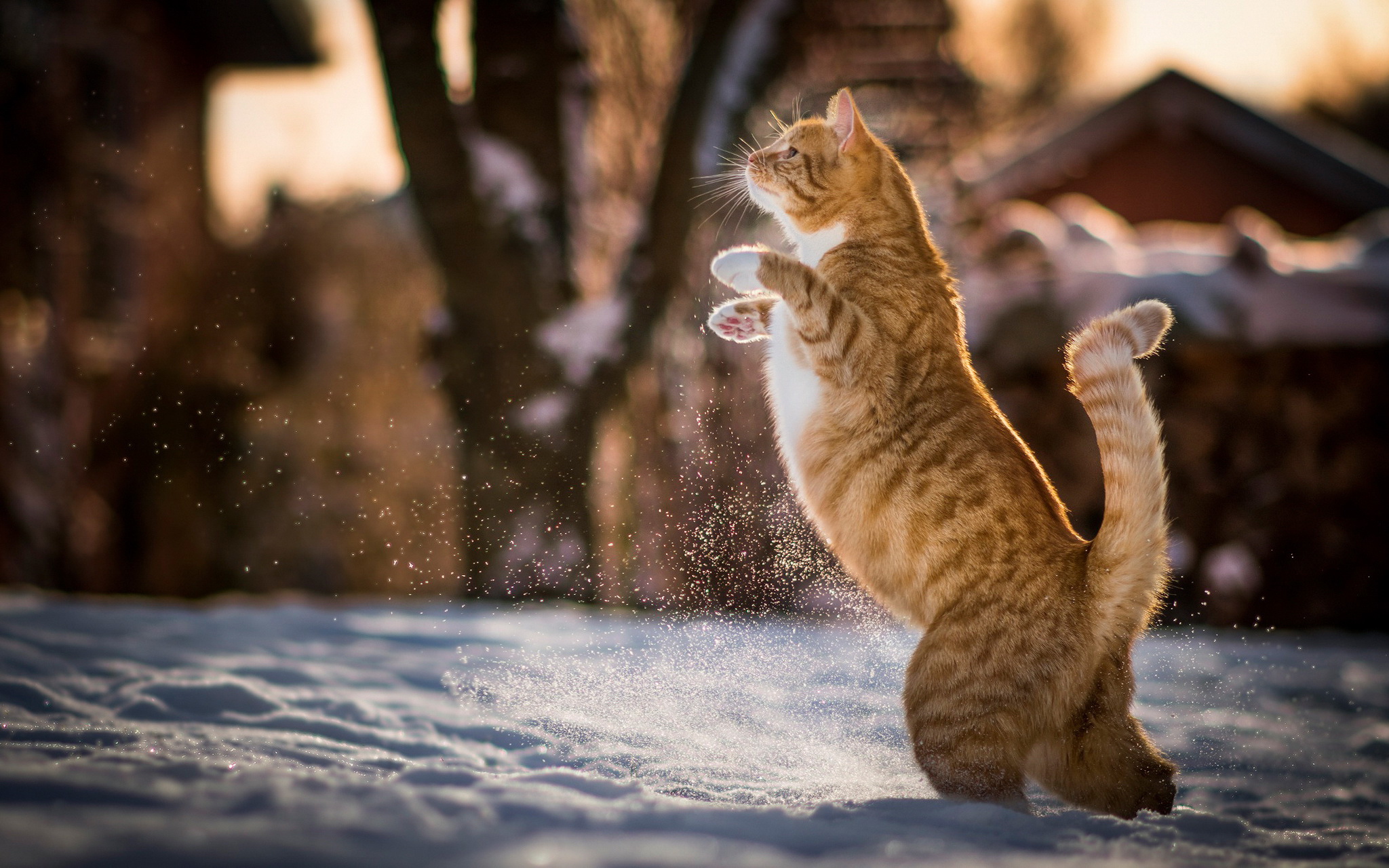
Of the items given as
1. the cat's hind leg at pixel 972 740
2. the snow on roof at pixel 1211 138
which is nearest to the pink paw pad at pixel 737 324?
the cat's hind leg at pixel 972 740

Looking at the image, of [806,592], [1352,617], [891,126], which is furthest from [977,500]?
[891,126]

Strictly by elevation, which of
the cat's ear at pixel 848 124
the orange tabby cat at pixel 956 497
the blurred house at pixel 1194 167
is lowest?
the orange tabby cat at pixel 956 497

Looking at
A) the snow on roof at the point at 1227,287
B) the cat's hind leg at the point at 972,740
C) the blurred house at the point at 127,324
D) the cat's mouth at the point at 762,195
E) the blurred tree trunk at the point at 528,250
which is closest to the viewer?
the cat's hind leg at the point at 972,740

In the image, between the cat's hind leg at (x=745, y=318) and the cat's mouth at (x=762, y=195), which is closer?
the cat's hind leg at (x=745, y=318)

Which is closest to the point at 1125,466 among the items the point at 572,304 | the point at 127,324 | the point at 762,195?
the point at 762,195

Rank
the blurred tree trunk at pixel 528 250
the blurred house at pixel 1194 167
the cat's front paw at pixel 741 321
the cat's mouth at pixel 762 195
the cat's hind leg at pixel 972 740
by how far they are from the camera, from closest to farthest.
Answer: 1. the cat's hind leg at pixel 972 740
2. the cat's front paw at pixel 741 321
3. the cat's mouth at pixel 762 195
4. the blurred tree trunk at pixel 528 250
5. the blurred house at pixel 1194 167

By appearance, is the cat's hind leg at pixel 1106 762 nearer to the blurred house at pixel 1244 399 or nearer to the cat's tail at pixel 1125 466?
the cat's tail at pixel 1125 466

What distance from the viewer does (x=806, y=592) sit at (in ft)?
19.6

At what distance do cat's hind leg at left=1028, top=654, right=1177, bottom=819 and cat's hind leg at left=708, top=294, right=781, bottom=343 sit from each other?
4.36ft

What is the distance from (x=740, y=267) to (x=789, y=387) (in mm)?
369

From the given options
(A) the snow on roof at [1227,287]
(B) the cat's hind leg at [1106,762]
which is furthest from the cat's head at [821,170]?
(A) the snow on roof at [1227,287]

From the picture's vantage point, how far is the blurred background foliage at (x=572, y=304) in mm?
5031

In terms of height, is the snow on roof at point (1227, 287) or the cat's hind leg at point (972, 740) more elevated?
the snow on roof at point (1227, 287)

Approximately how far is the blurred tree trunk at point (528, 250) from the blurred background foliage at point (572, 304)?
2cm
